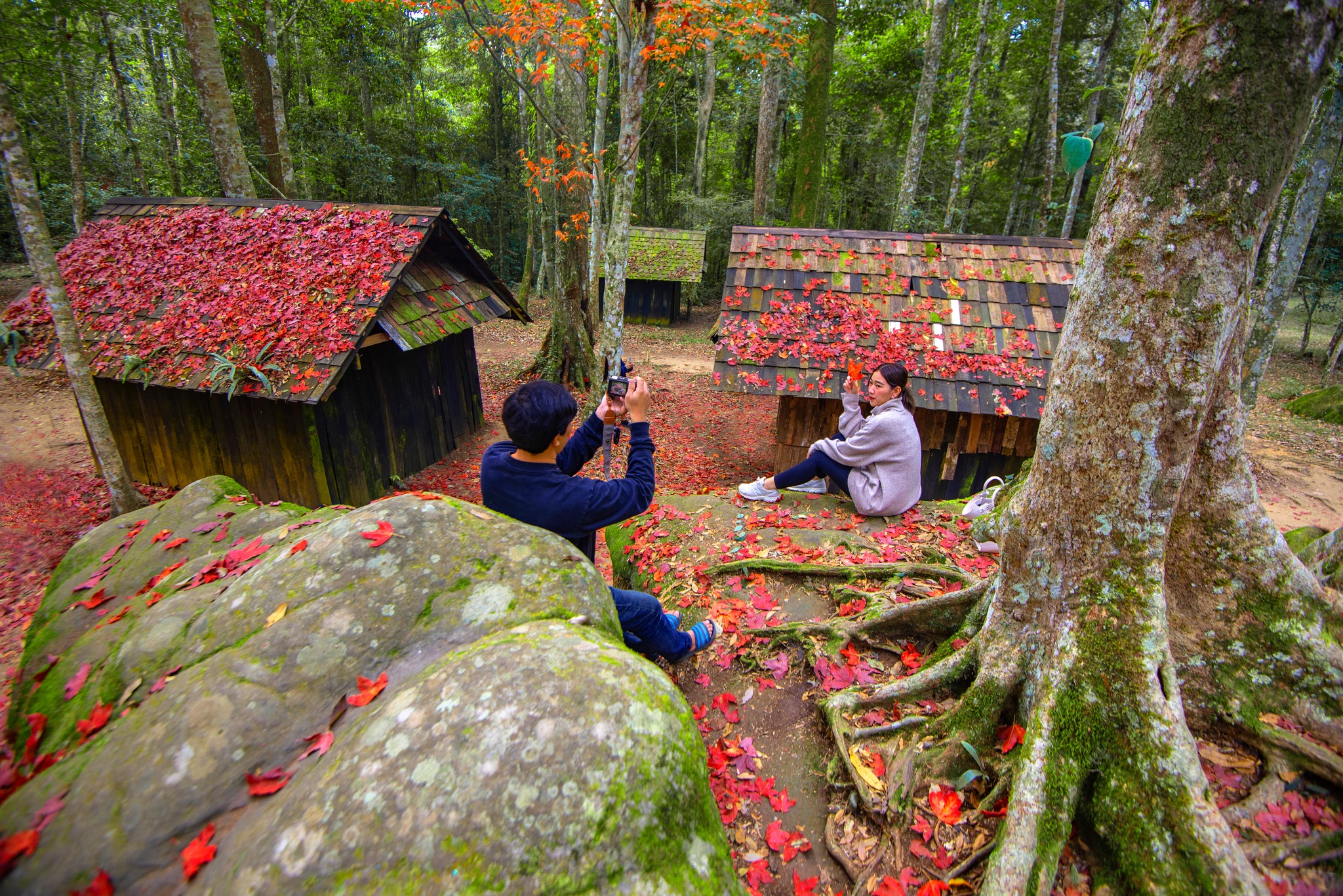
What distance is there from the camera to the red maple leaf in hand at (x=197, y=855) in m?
1.64

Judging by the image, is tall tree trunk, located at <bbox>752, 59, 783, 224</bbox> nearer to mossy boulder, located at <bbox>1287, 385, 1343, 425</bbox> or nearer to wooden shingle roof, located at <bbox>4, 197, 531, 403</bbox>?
wooden shingle roof, located at <bbox>4, 197, 531, 403</bbox>

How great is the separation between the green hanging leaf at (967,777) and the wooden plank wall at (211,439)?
7.87 m

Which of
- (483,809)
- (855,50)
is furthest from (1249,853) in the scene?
(855,50)

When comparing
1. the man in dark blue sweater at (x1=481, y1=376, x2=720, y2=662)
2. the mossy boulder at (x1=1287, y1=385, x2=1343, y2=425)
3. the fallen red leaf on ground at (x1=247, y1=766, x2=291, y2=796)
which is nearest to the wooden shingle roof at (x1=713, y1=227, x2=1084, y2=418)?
the man in dark blue sweater at (x1=481, y1=376, x2=720, y2=662)

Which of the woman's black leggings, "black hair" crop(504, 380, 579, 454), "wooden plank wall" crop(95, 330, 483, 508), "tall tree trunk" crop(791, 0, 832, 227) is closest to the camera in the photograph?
"black hair" crop(504, 380, 579, 454)

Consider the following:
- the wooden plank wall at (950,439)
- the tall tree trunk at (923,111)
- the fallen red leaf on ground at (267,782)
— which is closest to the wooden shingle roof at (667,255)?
the tall tree trunk at (923,111)

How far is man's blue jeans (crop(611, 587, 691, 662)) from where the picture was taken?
3.27 m

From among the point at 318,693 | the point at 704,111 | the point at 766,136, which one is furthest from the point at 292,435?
the point at 704,111

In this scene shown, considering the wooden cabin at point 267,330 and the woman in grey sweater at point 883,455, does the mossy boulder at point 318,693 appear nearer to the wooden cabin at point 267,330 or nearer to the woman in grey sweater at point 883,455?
the woman in grey sweater at point 883,455

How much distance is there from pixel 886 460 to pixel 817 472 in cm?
71

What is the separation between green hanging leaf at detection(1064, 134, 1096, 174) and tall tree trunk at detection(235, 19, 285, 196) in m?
Result: 16.2

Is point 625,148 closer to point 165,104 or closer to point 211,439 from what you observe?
point 211,439

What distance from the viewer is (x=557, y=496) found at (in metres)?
2.93

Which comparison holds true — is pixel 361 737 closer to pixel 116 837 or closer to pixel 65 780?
pixel 116 837
